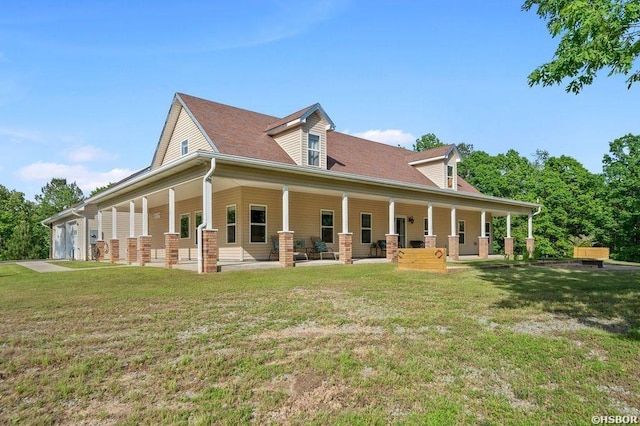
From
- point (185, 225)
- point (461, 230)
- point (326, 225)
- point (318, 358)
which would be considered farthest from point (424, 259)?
point (461, 230)

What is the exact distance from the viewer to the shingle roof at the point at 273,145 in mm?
14906

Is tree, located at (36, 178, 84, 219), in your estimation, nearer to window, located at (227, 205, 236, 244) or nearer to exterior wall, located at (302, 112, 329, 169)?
window, located at (227, 205, 236, 244)

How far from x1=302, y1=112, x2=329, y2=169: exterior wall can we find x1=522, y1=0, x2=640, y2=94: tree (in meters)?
10.1

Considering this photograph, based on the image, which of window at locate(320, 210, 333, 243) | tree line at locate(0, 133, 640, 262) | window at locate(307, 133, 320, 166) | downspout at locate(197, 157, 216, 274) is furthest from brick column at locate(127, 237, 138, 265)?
tree line at locate(0, 133, 640, 262)

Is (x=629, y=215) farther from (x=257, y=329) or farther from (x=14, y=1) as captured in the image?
(x=14, y=1)

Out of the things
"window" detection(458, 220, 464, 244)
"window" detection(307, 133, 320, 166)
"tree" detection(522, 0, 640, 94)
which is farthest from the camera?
"window" detection(458, 220, 464, 244)

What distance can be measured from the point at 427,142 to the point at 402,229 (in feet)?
76.2

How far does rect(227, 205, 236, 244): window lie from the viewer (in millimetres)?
16062

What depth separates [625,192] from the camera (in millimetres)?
27859

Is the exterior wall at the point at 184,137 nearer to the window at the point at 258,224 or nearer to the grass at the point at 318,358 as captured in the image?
the window at the point at 258,224

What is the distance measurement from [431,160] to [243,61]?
11654 mm

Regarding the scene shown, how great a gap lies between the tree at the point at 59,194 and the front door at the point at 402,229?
5124 cm

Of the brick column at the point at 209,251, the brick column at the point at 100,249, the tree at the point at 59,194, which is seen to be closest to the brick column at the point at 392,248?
the brick column at the point at 209,251

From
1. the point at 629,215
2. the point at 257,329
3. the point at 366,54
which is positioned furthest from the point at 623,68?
the point at 629,215
